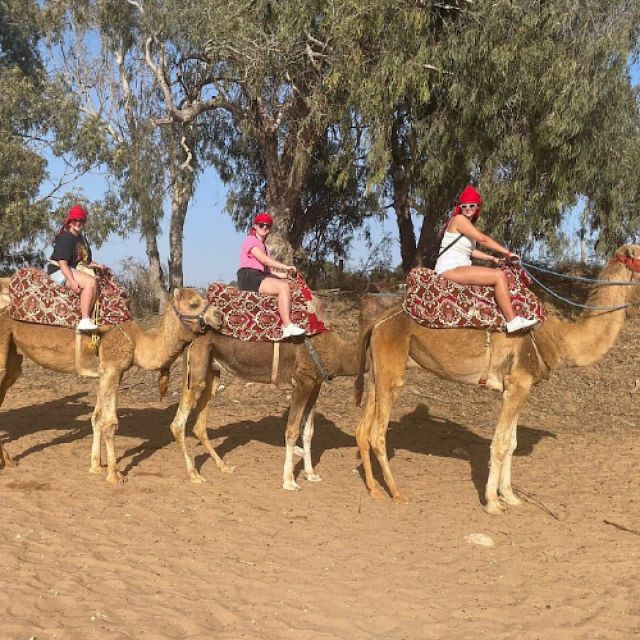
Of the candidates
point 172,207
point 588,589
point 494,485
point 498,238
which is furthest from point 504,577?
point 172,207

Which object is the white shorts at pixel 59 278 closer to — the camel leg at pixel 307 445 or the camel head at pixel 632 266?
the camel leg at pixel 307 445

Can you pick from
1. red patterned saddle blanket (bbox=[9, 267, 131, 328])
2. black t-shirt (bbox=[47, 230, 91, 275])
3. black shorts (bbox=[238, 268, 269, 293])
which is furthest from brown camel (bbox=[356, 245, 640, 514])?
black t-shirt (bbox=[47, 230, 91, 275])

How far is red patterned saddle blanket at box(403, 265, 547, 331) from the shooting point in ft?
24.8

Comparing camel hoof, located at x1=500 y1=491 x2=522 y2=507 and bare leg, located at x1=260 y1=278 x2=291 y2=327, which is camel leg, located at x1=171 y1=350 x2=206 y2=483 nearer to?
bare leg, located at x1=260 y1=278 x2=291 y2=327

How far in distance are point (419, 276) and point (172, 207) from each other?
577 inches

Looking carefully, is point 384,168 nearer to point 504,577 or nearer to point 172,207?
point 172,207

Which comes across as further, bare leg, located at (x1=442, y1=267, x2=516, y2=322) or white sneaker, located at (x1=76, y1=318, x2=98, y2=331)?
white sneaker, located at (x1=76, y1=318, x2=98, y2=331)

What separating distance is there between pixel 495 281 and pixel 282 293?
2.35 meters

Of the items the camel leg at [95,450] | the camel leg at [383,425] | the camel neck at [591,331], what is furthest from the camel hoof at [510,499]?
the camel leg at [95,450]

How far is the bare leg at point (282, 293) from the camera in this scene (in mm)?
8328

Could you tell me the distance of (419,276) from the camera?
310 inches

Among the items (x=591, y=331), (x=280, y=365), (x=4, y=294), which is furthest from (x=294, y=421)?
(x=4, y=294)

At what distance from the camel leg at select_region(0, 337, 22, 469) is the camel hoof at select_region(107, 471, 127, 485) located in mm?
1432

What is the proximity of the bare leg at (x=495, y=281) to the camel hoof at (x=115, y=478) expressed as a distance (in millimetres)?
4378
